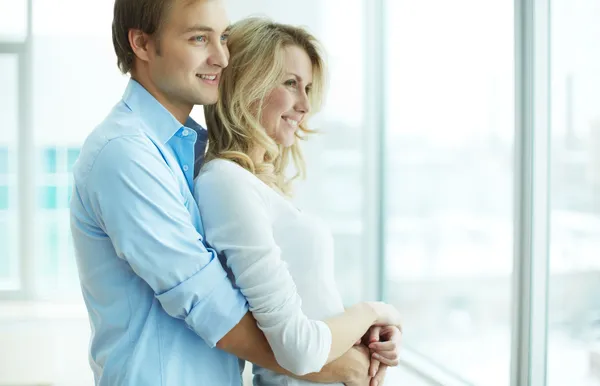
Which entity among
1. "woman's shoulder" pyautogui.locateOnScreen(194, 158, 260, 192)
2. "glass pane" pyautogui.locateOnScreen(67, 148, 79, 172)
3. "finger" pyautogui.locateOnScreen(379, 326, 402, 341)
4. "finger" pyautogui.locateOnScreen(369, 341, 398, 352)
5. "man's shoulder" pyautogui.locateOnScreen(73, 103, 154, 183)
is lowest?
"finger" pyautogui.locateOnScreen(369, 341, 398, 352)

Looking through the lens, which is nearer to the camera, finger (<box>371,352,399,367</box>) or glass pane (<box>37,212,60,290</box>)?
finger (<box>371,352,399,367</box>)

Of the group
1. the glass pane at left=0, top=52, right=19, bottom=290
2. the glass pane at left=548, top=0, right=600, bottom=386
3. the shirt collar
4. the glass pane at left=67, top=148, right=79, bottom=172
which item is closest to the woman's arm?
the shirt collar

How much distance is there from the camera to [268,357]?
46.4 inches

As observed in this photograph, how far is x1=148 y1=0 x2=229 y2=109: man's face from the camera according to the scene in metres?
1.21

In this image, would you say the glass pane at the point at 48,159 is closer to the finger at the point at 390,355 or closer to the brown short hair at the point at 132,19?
the brown short hair at the point at 132,19

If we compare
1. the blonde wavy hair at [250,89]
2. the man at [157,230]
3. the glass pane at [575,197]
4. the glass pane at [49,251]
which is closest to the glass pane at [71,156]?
the glass pane at [49,251]

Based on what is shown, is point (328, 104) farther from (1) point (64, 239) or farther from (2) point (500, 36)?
(1) point (64, 239)

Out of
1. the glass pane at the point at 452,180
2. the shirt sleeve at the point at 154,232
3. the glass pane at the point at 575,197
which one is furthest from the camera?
the glass pane at the point at 452,180

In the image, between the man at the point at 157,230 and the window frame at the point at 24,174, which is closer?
the man at the point at 157,230

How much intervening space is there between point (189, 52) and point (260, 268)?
0.47m

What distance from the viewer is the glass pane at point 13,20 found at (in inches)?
113

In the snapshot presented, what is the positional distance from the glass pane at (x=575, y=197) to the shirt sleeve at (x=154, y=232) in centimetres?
113

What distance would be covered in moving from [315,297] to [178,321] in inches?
12.4

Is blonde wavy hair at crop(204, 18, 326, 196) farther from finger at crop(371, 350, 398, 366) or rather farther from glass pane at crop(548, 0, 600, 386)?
glass pane at crop(548, 0, 600, 386)
